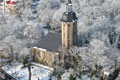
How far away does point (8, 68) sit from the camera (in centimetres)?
3866

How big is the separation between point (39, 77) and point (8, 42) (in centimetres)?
1033

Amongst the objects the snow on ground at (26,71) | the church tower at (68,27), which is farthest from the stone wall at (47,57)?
the church tower at (68,27)

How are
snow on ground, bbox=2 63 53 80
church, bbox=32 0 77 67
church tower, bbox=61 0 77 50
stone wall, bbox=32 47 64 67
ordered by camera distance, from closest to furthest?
church tower, bbox=61 0 77 50
church, bbox=32 0 77 67
snow on ground, bbox=2 63 53 80
stone wall, bbox=32 47 64 67

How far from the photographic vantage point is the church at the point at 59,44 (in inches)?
1368

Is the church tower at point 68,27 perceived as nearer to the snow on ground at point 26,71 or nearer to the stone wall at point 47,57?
the stone wall at point 47,57

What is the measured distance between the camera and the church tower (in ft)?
113

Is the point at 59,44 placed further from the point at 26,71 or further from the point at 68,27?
the point at 26,71

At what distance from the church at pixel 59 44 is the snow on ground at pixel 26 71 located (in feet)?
4.48

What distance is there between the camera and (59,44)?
123 feet

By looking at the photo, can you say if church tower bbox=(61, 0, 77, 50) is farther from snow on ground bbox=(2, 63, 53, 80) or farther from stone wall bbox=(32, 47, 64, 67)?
snow on ground bbox=(2, 63, 53, 80)

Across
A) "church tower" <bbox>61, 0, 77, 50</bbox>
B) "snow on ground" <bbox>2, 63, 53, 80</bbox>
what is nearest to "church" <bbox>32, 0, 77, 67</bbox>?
"church tower" <bbox>61, 0, 77, 50</bbox>

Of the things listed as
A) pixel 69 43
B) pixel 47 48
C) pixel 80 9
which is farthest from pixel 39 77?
pixel 80 9

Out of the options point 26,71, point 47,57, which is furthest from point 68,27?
point 26,71

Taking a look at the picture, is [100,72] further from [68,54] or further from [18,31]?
[18,31]
